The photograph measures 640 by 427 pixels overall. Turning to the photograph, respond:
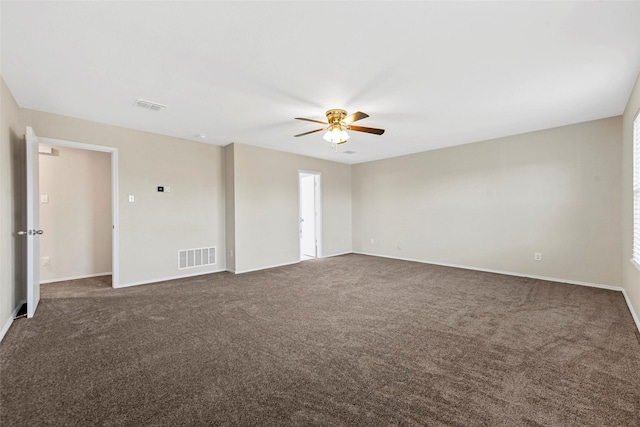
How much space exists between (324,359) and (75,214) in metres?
5.22

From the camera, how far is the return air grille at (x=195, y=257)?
4.90 metres

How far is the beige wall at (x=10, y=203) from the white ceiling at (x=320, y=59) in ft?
1.01

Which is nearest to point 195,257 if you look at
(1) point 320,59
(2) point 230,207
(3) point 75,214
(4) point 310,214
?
(2) point 230,207

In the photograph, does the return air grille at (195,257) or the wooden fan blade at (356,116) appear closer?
the wooden fan blade at (356,116)

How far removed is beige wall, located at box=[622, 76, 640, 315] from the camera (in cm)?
293

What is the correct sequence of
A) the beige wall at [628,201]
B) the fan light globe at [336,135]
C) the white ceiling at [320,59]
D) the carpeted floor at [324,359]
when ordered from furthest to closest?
the fan light globe at [336,135] < the beige wall at [628,201] < the white ceiling at [320,59] < the carpeted floor at [324,359]

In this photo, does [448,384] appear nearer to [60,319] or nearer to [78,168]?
[60,319]

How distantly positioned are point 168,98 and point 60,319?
2.75m

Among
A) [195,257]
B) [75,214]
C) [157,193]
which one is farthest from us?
[195,257]

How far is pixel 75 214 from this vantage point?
482cm

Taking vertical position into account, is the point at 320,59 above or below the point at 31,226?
above

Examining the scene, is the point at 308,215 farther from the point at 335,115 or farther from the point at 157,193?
the point at 335,115

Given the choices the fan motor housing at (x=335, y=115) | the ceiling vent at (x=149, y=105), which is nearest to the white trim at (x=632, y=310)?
the fan motor housing at (x=335, y=115)

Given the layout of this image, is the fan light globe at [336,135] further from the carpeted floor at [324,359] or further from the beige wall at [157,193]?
the beige wall at [157,193]
